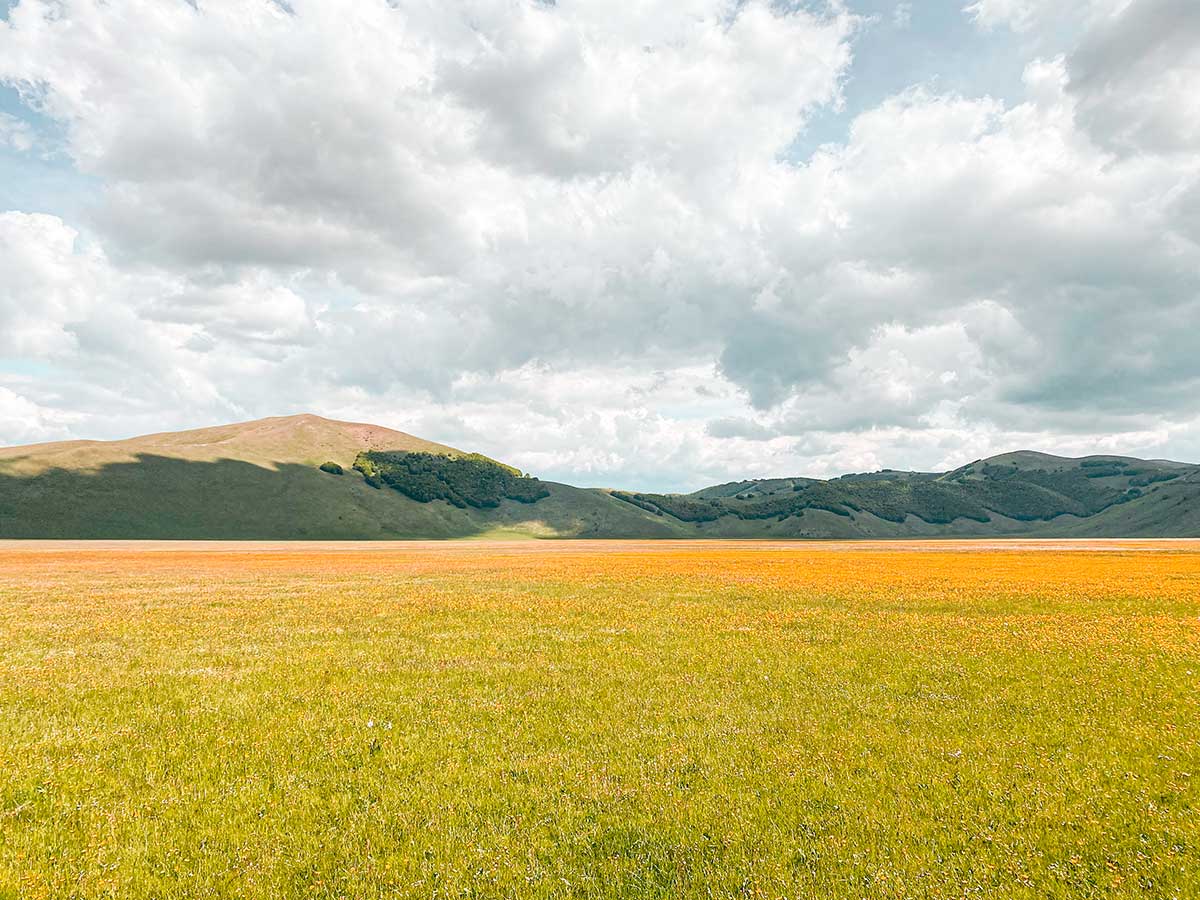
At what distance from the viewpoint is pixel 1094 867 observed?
7574 mm

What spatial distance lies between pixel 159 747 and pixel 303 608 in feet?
64.8

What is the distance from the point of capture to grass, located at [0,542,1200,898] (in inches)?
301

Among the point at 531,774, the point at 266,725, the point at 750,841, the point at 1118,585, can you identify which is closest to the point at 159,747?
the point at 266,725

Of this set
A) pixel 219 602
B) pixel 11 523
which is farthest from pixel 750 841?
pixel 11 523

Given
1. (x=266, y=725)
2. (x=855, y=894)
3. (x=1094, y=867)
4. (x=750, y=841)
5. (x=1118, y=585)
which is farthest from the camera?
(x=1118, y=585)

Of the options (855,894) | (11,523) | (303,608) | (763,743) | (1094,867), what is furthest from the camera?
(11,523)

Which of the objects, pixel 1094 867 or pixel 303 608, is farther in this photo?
pixel 303 608

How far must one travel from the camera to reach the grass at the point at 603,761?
7656 millimetres

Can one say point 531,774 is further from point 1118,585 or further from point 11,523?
point 11,523

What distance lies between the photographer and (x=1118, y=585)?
38.2 meters

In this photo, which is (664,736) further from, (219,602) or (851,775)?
(219,602)

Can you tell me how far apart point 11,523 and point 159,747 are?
239344 millimetres

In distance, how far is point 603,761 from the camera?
431 inches

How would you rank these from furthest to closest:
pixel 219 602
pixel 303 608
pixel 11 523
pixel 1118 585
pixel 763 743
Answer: pixel 11 523 < pixel 1118 585 < pixel 219 602 < pixel 303 608 < pixel 763 743
